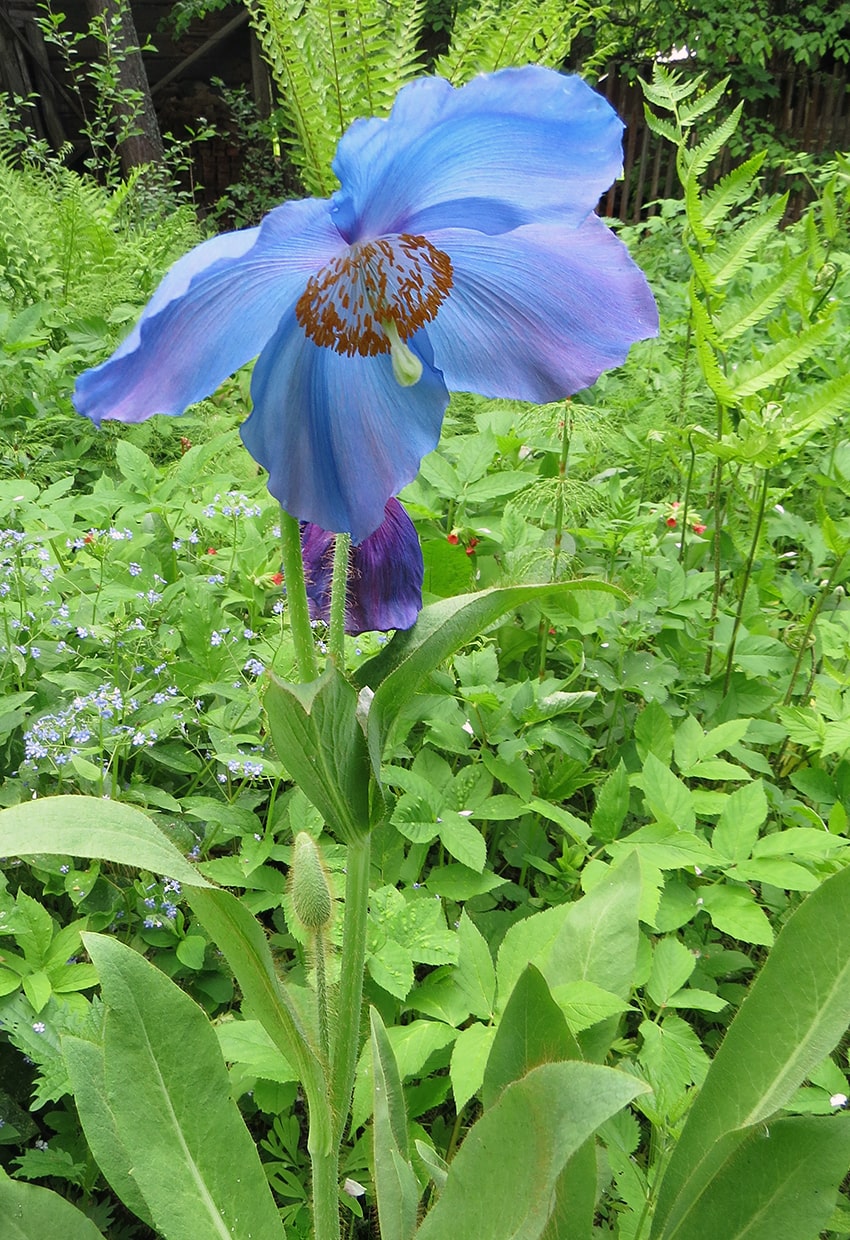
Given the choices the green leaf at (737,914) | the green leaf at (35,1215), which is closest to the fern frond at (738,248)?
the green leaf at (737,914)

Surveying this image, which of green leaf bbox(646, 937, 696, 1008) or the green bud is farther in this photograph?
green leaf bbox(646, 937, 696, 1008)

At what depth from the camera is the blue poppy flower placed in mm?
553

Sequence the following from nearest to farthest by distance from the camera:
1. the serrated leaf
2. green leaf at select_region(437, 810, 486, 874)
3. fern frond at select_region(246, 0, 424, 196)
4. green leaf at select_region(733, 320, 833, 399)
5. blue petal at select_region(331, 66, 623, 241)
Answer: blue petal at select_region(331, 66, 623, 241) → green leaf at select_region(437, 810, 486, 874) → green leaf at select_region(733, 320, 833, 399) → the serrated leaf → fern frond at select_region(246, 0, 424, 196)

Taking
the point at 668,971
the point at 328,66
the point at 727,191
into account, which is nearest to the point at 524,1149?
the point at 668,971

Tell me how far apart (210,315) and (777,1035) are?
763mm

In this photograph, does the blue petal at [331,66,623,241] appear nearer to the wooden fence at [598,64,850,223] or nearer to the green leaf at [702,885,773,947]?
the green leaf at [702,885,773,947]

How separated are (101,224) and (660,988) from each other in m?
3.37

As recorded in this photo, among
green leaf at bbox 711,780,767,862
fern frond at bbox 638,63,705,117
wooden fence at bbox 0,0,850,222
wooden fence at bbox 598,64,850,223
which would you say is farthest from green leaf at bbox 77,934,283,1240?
wooden fence at bbox 598,64,850,223

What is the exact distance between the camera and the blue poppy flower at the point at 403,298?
553mm

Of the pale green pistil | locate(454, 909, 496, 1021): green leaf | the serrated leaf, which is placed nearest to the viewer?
the pale green pistil

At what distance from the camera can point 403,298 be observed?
0.69 metres

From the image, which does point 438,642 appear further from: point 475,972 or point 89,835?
point 475,972

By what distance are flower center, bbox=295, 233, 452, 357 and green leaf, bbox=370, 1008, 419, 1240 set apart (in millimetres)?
626

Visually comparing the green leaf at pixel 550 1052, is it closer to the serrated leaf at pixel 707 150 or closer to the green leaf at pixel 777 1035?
the green leaf at pixel 777 1035
